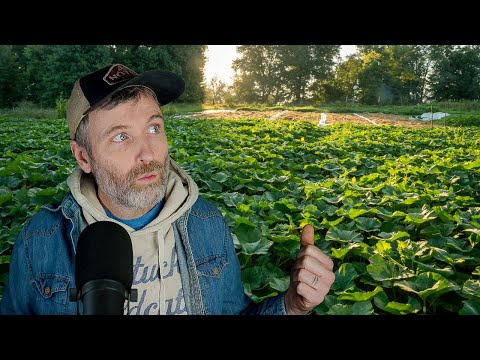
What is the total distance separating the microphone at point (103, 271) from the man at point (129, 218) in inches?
22.4

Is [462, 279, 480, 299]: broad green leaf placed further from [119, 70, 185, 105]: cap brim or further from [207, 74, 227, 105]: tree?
[207, 74, 227, 105]: tree

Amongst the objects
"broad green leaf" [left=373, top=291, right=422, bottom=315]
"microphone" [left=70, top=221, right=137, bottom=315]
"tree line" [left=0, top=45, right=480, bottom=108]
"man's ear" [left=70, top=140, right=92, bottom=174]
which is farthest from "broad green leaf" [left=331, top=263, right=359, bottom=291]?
"tree line" [left=0, top=45, right=480, bottom=108]

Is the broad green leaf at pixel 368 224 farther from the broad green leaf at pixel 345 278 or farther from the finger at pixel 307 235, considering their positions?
the finger at pixel 307 235

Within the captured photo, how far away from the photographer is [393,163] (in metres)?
5.72

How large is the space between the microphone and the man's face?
61 centimetres

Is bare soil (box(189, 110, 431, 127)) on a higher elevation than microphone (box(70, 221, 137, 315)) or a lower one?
lower

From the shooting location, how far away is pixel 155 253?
1.35 m

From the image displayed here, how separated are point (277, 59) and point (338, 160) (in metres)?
5.19

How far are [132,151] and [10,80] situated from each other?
12.8 meters

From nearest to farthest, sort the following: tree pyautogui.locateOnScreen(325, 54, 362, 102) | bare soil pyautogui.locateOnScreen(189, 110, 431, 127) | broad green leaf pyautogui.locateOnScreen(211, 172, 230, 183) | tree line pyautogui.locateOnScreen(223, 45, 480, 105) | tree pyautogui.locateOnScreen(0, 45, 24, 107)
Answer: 1. broad green leaf pyautogui.locateOnScreen(211, 172, 230, 183)
2. tree line pyautogui.locateOnScreen(223, 45, 480, 105)
3. tree pyautogui.locateOnScreen(325, 54, 362, 102)
4. bare soil pyautogui.locateOnScreen(189, 110, 431, 127)
5. tree pyautogui.locateOnScreen(0, 45, 24, 107)

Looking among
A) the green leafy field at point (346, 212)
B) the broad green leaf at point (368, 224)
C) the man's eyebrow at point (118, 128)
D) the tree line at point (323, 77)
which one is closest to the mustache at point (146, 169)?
the man's eyebrow at point (118, 128)

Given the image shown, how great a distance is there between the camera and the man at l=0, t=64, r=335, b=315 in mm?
1294

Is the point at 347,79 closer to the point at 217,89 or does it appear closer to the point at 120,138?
the point at 217,89
